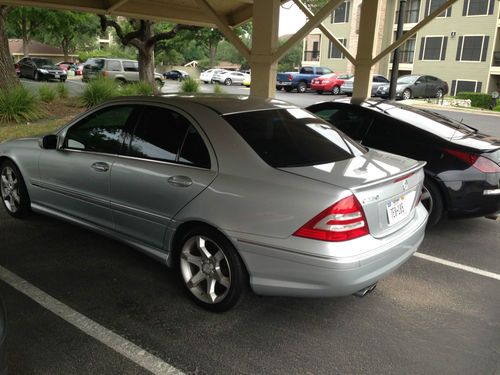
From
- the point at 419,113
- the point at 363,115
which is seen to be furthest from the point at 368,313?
the point at 419,113

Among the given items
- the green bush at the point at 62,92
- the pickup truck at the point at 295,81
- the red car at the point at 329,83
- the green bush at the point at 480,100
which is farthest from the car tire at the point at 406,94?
the green bush at the point at 62,92

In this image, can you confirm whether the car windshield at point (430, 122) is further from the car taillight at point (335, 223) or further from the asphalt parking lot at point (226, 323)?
the car taillight at point (335, 223)

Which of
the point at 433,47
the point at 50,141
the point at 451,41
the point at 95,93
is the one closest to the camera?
the point at 50,141

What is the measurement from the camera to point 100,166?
4199mm

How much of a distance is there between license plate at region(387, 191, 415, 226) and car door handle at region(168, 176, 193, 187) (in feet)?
4.77

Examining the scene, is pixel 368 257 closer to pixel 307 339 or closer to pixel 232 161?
pixel 307 339

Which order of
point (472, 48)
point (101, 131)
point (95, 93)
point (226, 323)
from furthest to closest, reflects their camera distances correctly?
1. point (472, 48)
2. point (95, 93)
3. point (101, 131)
4. point (226, 323)

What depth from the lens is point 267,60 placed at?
732 centimetres

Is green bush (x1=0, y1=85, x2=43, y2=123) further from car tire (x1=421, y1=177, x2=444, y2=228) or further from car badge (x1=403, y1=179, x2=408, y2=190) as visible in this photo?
car badge (x1=403, y1=179, x2=408, y2=190)

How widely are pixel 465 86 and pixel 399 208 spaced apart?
3523 cm

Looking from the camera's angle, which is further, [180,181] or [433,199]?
[433,199]

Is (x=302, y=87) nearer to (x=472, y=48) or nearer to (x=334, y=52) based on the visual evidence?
(x=334, y=52)

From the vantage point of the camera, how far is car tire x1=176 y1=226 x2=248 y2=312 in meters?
3.31

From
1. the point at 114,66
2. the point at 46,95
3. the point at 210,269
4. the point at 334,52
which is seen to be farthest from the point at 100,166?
the point at 334,52
